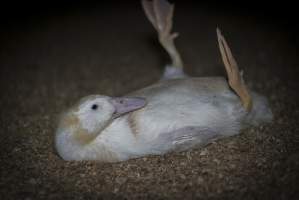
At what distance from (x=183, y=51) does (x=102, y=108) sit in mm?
3300

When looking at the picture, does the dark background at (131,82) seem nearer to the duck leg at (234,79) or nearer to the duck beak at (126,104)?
the duck leg at (234,79)

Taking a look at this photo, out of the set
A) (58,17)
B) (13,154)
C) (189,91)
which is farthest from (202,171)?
(58,17)

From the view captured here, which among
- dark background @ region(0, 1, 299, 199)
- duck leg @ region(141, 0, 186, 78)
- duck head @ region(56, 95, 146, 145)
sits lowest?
dark background @ region(0, 1, 299, 199)

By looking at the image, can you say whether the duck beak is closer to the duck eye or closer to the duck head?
the duck head

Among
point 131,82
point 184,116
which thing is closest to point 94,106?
point 184,116

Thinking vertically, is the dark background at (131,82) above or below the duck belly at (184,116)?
below

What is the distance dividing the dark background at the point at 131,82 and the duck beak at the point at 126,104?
0.46 metres

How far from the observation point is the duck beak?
3773 millimetres

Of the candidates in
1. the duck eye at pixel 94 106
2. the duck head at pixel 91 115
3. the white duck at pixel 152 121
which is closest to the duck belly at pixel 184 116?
the white duck at pixel 152 121

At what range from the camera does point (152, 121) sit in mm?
3680

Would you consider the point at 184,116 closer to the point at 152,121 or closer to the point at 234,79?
the point at 152,121

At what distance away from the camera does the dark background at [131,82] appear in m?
3.39

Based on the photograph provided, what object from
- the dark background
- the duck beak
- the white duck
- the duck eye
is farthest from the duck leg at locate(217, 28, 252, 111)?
the duck eye

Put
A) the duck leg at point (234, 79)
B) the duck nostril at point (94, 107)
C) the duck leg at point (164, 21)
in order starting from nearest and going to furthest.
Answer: the duck nostril at point (94, 107)
the duck leg at point (234, 79)
the duck leg at point (164, 21)
